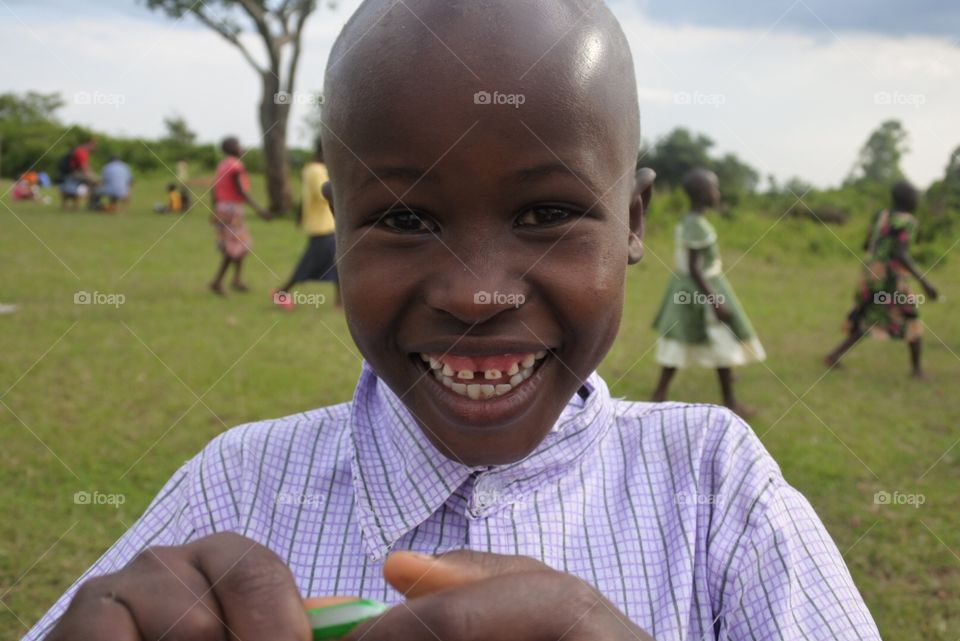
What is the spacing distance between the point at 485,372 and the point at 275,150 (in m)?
19.1

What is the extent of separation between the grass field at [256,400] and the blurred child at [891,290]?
0.34m

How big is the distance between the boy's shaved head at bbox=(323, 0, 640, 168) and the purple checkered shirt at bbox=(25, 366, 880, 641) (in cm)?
44

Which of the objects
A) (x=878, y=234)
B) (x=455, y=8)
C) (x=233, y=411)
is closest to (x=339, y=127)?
(x=455, y=8)

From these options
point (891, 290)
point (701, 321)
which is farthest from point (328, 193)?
point (891, 290)

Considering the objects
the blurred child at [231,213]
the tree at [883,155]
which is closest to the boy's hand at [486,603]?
the blurred child at [231,213]

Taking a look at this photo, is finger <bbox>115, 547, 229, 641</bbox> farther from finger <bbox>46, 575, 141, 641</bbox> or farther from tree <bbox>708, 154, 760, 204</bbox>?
tree <bbox>708, 154, 760, 204</bbox>

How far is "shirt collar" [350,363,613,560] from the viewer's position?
120cm

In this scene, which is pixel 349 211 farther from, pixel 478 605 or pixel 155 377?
pixel 155 377

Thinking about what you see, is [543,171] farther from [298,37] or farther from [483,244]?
[298,37]

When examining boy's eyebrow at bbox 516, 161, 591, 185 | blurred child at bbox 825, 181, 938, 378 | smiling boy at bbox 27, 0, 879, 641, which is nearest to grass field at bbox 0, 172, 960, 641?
blurred child at bbox 825, 181, 938, 378

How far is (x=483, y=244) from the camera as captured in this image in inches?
42.3

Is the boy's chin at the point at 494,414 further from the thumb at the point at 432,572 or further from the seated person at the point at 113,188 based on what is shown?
the seated person at the point at 113,188

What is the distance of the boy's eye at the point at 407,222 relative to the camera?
3.64 ft

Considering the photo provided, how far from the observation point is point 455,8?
110 centimetres
